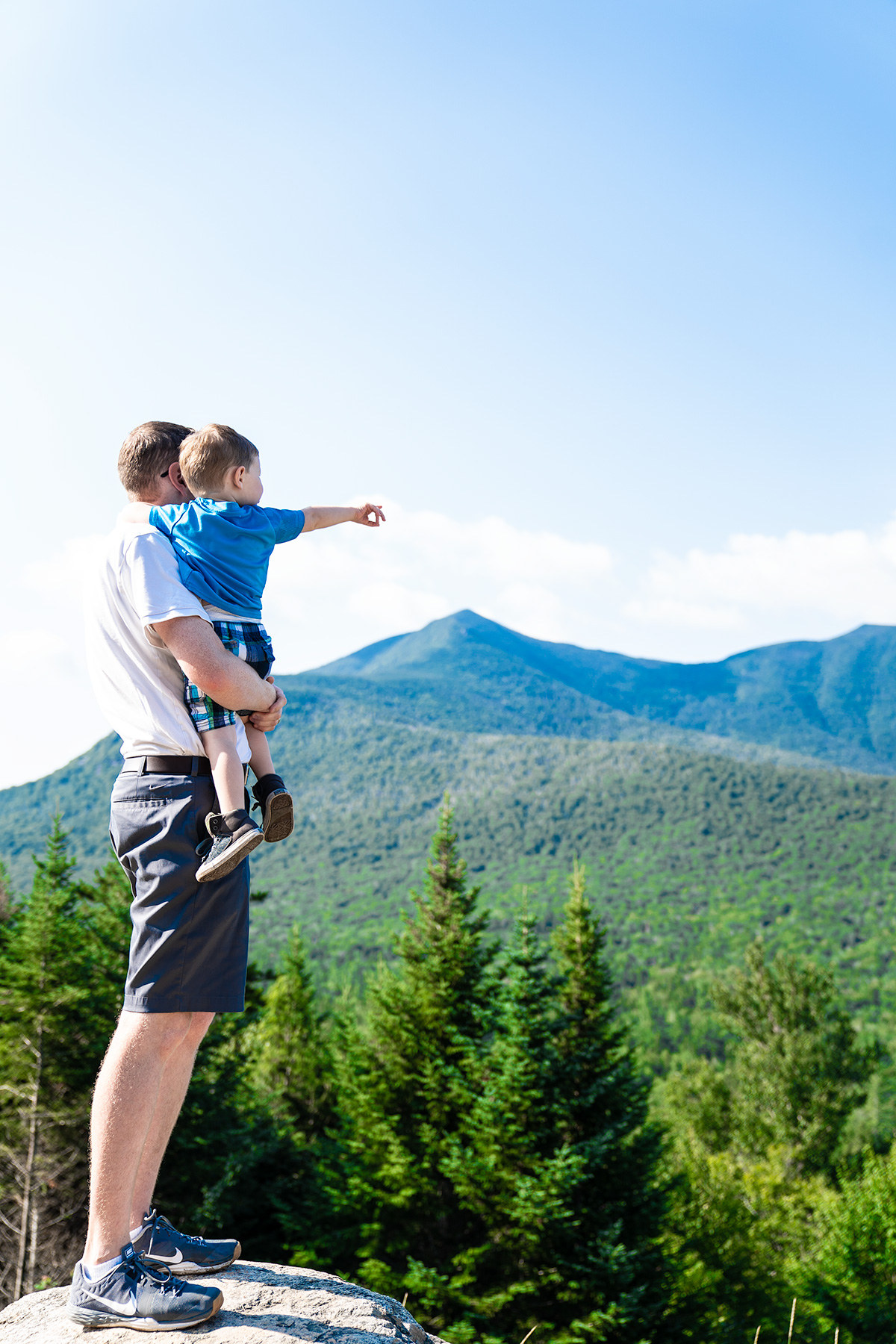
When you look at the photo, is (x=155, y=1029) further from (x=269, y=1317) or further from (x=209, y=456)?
(x=209, y=456)

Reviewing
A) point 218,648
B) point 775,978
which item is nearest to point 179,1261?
point 218,648

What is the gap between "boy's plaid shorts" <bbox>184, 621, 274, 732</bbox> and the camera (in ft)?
9.16

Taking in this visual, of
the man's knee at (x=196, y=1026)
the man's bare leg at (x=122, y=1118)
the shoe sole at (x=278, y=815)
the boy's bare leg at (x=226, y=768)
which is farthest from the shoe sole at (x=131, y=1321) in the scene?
the boy's bare leg at (x=226, y=768)

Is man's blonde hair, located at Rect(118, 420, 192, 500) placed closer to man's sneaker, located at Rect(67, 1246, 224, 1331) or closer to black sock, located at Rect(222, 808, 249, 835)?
black sock, located at Rect(222, 808, 249, 835)

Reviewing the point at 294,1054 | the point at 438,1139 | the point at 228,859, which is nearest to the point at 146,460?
the point at 228,859

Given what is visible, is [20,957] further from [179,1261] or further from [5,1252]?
[179,1261]

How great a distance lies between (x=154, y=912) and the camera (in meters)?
2.72

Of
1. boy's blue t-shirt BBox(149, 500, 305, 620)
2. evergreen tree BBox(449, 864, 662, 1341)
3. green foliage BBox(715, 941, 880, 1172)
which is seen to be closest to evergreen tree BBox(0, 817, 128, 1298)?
evergreen tree BBox(449, 864, 662, 1341)

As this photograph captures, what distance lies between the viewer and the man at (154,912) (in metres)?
2.63

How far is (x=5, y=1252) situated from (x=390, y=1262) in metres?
7.40

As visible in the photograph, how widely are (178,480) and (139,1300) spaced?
2.62m

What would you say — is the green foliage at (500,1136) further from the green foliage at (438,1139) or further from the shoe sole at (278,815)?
the shoe sole at (278,815)

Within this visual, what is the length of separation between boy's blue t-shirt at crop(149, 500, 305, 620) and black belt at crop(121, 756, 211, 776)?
51cm

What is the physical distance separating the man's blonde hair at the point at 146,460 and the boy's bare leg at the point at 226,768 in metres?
0.92
